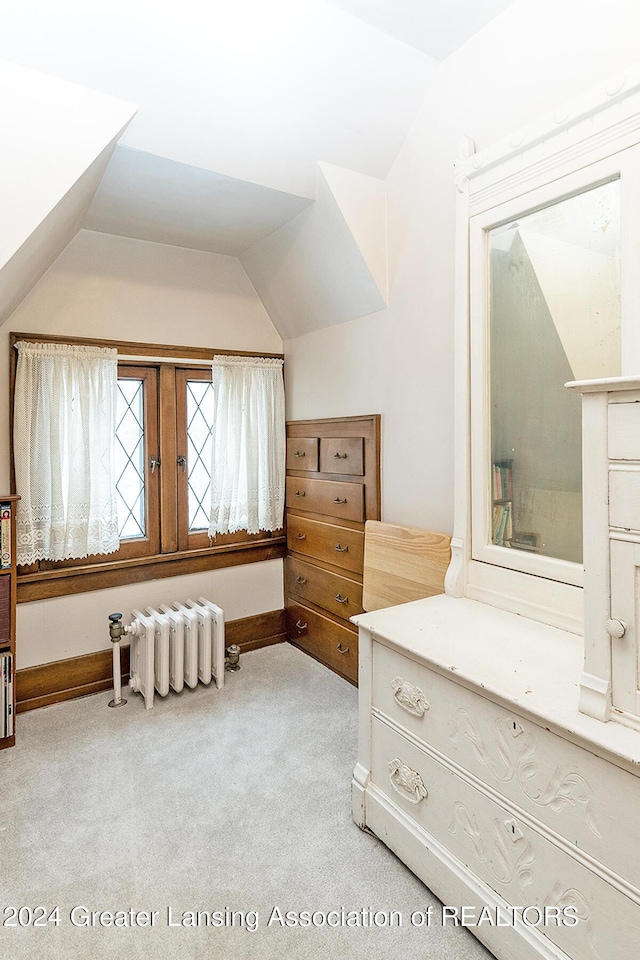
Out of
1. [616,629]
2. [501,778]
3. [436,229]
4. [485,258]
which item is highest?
[436,229]

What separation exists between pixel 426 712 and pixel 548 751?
401 mm

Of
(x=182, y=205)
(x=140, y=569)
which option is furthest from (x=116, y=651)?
(x=182, y=205)

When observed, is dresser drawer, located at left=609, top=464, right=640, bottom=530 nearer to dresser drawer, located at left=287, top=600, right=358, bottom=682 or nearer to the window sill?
dresser drawer, located at left=287, top=600, right=358, bottom=682

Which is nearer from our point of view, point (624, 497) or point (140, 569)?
point (624, 497)

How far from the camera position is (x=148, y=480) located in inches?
118

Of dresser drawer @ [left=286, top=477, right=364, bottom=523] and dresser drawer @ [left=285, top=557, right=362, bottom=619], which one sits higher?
dresser drawer @ [left=286, top=477, right=364, bottom=523]

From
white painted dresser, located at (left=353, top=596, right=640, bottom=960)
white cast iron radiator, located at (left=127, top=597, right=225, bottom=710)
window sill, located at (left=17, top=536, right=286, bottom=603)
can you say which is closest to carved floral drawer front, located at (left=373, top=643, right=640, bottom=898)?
white painted dresser, located at (left=353, top=596, right=640, bottom=960)

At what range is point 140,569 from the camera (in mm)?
2967

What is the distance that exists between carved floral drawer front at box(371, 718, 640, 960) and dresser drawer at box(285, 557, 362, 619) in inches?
44.7

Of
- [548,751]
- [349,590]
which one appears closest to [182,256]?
[349,590]

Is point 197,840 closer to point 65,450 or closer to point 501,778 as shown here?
point 501,778

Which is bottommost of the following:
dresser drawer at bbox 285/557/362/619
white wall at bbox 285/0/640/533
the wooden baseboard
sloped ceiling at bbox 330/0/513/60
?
the wooden baseboard

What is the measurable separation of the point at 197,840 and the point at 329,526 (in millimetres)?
1663

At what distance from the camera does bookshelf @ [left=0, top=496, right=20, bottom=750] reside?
7.37ft
